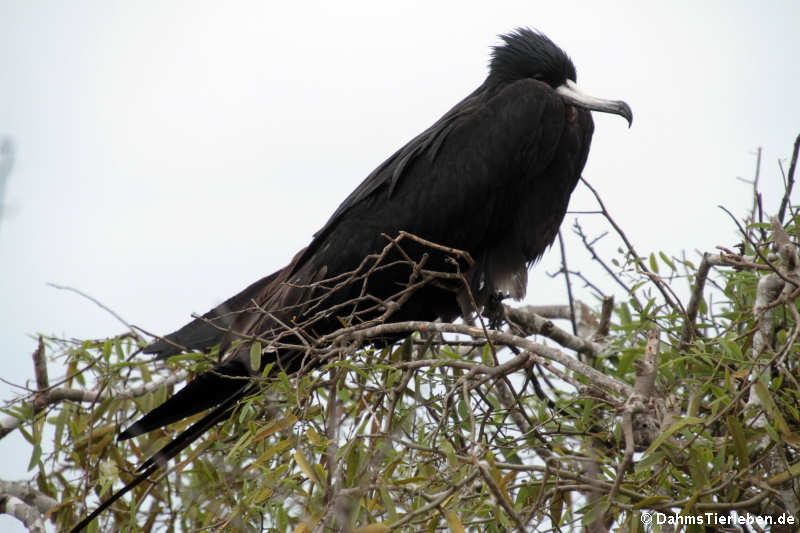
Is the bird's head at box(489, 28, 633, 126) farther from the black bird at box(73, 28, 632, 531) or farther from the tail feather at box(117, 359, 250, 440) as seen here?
the tail feather at box(117, 359, 250, 440)

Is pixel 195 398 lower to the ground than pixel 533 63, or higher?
lower

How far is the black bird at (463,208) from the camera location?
3355 mm

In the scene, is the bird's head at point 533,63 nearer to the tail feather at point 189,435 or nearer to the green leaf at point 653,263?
the green leaf at point 653,263

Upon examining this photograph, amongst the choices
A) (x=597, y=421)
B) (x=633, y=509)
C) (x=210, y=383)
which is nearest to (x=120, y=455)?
(x=210, y=383)

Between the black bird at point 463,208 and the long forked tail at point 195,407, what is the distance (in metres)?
0.22

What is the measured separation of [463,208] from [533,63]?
2.63 ft

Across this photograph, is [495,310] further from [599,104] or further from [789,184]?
[789,184]

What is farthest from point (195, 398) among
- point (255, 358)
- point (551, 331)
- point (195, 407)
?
point (551, 331)

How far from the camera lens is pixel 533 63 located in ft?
12.4

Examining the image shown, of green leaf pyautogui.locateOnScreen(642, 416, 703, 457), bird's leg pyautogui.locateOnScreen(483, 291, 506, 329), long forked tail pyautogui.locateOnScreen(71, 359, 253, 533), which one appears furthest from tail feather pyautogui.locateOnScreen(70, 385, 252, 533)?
green leaf pyautogui.locateOnScreen(642, 416, 703, 457)

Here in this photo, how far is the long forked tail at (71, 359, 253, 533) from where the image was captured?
9.43 feet

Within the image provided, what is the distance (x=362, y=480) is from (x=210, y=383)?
110cm

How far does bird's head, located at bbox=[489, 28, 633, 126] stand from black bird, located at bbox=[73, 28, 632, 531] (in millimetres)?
212

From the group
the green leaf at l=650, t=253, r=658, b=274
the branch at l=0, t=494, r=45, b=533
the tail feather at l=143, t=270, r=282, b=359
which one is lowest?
the branch at l=0, t=494, r=45, b=533
